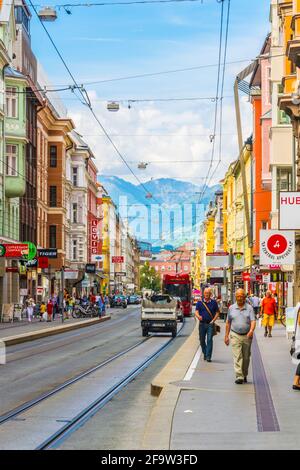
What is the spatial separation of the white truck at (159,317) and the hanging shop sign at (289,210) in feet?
67.1

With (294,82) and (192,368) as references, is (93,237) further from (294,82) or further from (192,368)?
(192,368)

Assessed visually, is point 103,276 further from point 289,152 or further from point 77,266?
point 289,152

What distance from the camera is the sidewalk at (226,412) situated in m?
10.7

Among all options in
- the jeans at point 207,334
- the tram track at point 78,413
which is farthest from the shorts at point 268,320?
the jeans at point 207,334

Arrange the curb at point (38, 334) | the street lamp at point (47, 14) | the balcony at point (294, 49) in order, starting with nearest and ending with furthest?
the street lamp at point (47, 14)
the balcony at point (294, 49)
the curb at point (38, 334)

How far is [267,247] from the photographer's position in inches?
1112

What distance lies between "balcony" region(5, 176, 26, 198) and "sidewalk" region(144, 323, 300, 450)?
4237 centimetres

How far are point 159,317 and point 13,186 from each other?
2222 centimetres

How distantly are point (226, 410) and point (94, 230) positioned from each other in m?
103

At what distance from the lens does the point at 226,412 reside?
44.3 feet

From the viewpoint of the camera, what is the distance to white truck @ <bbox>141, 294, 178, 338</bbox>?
43062mm

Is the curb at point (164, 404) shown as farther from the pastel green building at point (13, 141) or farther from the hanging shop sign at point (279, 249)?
the pastel green building at point (13, 141)

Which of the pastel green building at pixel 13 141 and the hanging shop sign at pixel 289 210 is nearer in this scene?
the hanging shop sign at pixel 289 210
